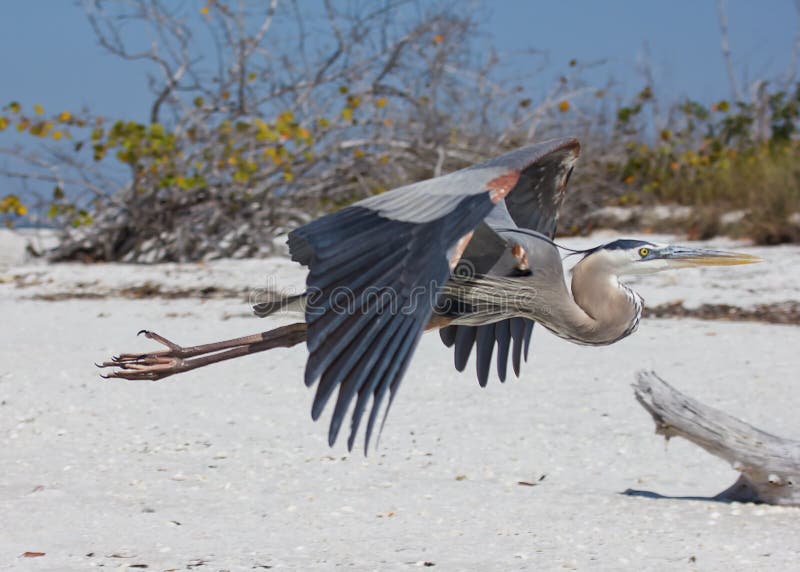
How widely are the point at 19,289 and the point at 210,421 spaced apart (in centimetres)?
514

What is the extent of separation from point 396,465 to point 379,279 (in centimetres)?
206

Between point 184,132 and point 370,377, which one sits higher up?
point 184,132

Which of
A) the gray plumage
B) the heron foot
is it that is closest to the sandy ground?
the heron foot

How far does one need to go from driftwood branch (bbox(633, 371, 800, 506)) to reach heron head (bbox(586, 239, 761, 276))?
1.05 meters

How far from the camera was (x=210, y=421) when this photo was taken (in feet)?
17.4

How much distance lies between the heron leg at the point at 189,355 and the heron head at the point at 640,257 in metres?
0.96

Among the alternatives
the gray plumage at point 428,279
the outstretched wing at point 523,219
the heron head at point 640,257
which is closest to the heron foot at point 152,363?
the gray plumage at point 428,279

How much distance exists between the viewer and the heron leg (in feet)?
11.1

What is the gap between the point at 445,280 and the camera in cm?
259

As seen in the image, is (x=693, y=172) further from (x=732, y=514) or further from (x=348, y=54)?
(x=732, y=514)

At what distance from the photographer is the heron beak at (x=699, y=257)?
3176 mm

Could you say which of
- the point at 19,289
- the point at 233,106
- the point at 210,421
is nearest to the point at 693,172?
the point at 233,106

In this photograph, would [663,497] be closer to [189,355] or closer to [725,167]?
[189,355]

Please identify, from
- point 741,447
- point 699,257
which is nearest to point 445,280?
point 699,257
